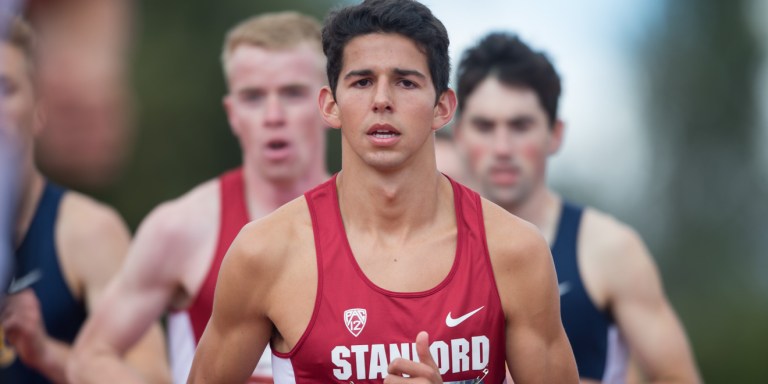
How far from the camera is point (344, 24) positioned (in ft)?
14.0

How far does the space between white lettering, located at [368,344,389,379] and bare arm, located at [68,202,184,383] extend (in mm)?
2487

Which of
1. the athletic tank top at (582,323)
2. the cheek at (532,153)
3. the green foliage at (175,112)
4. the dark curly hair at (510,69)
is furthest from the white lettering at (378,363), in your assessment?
the green foliage at (175,112)

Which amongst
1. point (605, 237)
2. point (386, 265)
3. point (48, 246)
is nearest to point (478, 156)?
point (605, 237)

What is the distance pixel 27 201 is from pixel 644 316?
3.28 m

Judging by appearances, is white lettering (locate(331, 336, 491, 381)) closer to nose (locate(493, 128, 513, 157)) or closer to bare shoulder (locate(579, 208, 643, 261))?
bare shoulder (locate(579, 208, 643, 261))

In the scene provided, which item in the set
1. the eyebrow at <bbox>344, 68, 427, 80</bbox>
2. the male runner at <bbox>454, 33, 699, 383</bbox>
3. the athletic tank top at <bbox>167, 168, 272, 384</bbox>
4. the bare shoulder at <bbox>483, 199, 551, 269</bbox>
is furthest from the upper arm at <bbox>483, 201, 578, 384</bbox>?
the male runner at <bbox>454, 33, 699, 383</bbox>

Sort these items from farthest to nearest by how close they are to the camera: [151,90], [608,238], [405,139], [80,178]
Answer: [151,90]
[80,178]
[608,238]
[405,139]

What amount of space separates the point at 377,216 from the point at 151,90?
1102 centimetres

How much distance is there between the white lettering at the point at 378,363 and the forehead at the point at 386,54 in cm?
88

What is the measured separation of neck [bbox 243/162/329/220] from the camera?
684 cm

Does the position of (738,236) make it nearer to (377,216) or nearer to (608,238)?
(608,238)

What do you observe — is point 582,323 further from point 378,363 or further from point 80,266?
point 378,363

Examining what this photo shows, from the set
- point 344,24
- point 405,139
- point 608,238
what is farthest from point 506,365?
point 608,238

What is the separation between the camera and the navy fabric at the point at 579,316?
22.1ft
